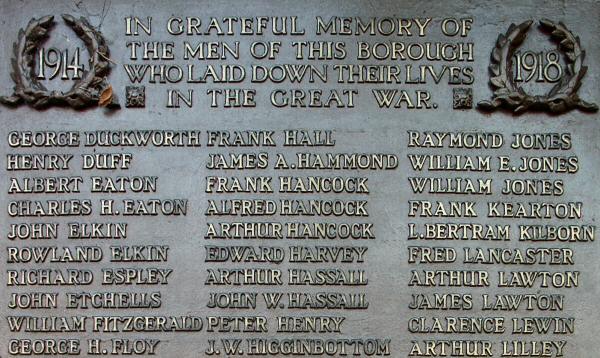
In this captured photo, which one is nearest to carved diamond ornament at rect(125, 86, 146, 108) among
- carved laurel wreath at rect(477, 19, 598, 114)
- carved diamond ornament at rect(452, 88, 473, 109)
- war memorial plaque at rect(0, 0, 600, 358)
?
war memorial plaque at rect(0, 0, 600, 358)

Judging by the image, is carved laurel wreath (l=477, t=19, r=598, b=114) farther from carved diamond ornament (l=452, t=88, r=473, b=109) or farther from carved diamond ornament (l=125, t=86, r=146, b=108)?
carved diamond ornament (l=125, t=86, r=146, b=108)

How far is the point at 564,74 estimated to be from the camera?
17.9ft

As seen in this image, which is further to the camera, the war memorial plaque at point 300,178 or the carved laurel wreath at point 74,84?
the carved laurel wreath at point 74,84

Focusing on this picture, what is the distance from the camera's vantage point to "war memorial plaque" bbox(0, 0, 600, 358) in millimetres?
5254

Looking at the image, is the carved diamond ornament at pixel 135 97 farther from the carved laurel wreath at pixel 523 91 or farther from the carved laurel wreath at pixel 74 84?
the carved laurel wreath at pixel 523 91

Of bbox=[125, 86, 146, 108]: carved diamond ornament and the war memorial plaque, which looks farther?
bbox=[125, 86, 146, 108]: carved diamond ornament

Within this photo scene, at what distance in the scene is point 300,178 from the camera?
534 centimetres

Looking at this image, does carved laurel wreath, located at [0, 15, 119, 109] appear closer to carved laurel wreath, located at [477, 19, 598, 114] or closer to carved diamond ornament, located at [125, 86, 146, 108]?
carved diamond ornament, located at [125, 86, 146, 108]

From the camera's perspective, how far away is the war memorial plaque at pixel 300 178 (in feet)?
17.2

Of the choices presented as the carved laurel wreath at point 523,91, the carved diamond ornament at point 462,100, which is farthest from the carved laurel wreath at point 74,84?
the carved laurel wreath at point 523,91

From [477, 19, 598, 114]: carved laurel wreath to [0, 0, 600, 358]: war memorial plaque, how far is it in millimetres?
13

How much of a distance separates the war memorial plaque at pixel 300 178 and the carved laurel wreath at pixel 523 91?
0.04 feet

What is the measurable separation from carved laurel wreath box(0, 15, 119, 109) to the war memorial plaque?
0.01 m

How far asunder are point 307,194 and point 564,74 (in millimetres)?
1794
